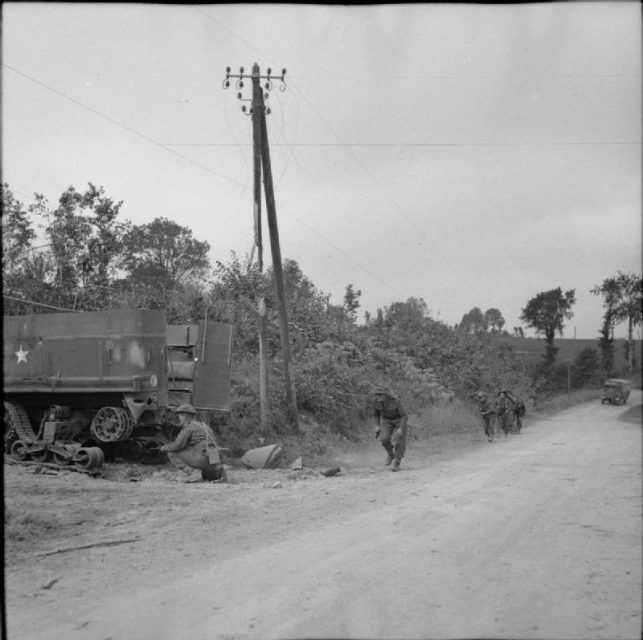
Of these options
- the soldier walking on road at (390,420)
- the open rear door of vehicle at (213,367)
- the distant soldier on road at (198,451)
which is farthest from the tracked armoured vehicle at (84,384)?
the soldier walking on road at (390,420)

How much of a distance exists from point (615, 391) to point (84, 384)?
37.6 meters

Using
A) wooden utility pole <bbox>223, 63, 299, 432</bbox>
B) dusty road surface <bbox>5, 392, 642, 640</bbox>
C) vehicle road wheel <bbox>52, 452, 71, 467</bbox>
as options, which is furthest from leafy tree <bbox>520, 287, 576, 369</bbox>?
vehicle road wheel <bbox>52, 452, 71, 467</bbox>

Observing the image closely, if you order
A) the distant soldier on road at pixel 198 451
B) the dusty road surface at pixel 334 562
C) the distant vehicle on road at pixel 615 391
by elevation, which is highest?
the distant soldier on road at pixel 198 451

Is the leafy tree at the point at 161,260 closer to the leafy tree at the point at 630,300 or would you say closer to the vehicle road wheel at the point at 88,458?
the vehicle road wheel at the point at 88,458

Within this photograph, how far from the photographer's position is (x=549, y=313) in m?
15.1

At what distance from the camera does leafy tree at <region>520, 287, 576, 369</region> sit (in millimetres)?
8633

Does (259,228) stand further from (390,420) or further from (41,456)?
(41,456)

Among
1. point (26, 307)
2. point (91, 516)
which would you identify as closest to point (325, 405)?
point (26, 307)

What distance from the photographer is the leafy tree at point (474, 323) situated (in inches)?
1447

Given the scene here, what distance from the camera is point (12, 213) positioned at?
37.8 feet

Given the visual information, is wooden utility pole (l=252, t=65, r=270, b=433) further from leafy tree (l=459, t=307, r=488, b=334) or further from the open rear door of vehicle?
leafy tree (l=459, t=307, r=488, b=334)

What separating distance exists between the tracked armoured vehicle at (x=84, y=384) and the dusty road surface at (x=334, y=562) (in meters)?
1.19

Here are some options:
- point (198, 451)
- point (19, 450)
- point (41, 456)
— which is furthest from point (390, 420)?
point (19, 450)

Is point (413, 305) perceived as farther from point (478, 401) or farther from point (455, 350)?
point (478, 401)
